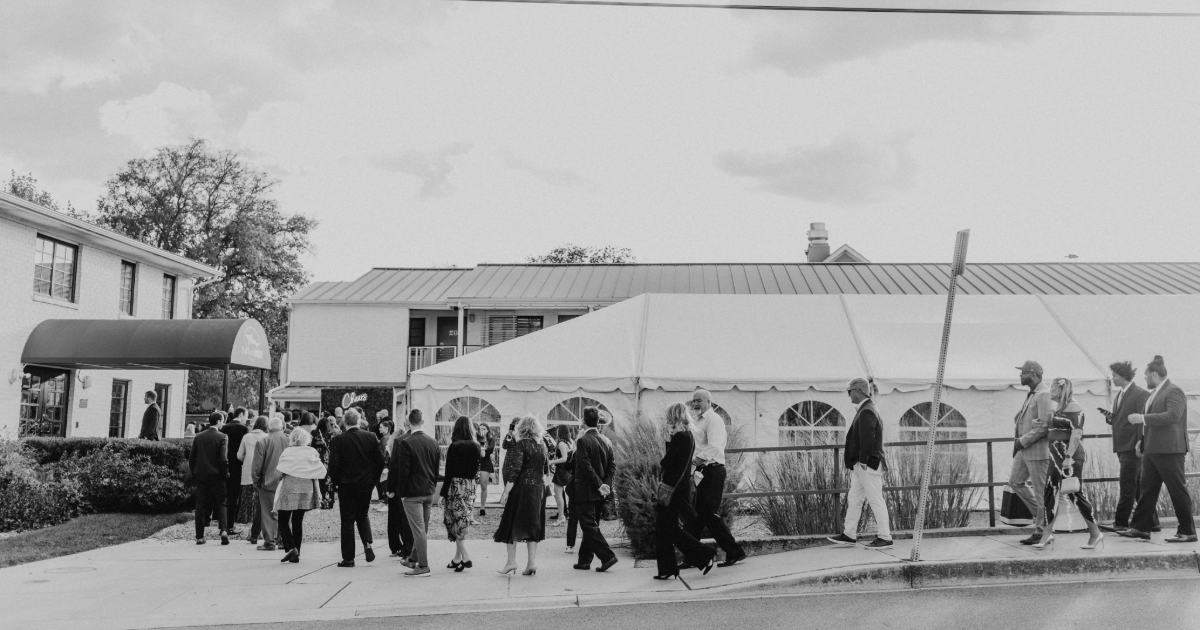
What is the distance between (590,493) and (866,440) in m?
2.76

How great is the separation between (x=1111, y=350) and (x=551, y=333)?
31.6 feet

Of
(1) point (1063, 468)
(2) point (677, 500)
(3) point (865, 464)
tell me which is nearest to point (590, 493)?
(2) point (677, 500)

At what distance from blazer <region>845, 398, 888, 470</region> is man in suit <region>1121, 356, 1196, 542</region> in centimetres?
239

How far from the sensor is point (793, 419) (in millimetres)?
15203

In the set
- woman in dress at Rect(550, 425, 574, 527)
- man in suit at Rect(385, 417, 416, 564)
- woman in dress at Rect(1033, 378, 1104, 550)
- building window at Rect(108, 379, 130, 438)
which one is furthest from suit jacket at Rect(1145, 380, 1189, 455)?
→ building window at Rect(108, 379, 130, 438)

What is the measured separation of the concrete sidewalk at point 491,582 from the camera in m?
7.73

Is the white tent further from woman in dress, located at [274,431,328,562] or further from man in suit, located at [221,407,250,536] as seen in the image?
woman in dress, located at [274,431,328,562]

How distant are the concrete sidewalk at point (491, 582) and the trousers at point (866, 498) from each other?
238mm

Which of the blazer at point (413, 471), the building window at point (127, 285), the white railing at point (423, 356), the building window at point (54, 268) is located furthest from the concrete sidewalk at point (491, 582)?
the white railing at point (423, 356)

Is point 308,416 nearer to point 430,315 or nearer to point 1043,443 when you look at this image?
point 1043,443

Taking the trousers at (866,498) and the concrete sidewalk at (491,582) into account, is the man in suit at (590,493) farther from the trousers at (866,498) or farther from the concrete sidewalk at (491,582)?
the trousers at (866,498)

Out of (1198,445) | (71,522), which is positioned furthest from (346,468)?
(1198,445)

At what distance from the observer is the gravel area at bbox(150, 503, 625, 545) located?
471 inches

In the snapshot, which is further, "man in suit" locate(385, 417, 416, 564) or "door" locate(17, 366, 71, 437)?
"door" locate(17, 366, 71, 437)
